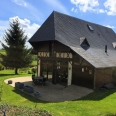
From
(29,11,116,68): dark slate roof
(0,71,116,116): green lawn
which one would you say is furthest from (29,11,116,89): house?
(0,71,116,116): green lawn

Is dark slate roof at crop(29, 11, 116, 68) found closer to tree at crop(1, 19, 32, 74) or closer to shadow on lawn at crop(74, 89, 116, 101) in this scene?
shadow on lawn at crop(74, 89, 116, 101)

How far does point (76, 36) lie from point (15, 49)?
41.4 ft

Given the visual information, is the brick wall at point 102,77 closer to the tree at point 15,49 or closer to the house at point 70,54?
the house at point 70,54

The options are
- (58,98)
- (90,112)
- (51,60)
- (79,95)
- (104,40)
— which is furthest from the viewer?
(104,40)

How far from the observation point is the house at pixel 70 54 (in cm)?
1673

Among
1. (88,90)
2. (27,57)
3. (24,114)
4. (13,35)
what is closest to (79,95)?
(88,90)

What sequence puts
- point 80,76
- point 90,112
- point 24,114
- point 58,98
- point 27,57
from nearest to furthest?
point 24,114 < point 90,112 < point 58,98 < point 80,76 < point 27,57

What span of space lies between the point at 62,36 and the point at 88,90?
6.47 m

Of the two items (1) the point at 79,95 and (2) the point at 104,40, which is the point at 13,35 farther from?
(1) the point at 79,95

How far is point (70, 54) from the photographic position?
1769cm

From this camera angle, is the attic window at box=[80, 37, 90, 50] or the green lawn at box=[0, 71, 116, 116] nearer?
the green lawn at box=[0, 71, 116, 116]

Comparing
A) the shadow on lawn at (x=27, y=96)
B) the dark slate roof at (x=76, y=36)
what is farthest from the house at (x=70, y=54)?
the shadow on lawn at (x=27, y=96)

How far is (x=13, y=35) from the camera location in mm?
29078

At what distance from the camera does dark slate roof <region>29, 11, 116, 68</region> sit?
56.6 feet
